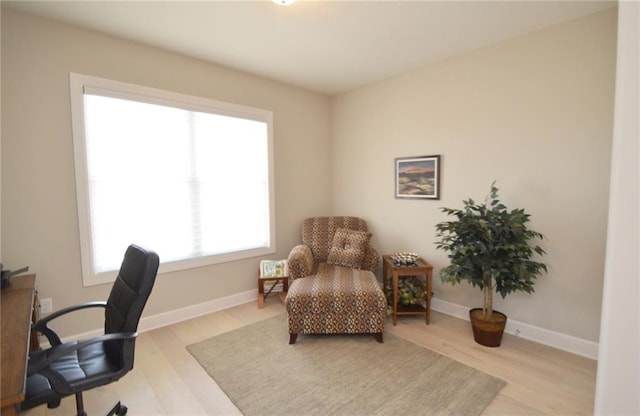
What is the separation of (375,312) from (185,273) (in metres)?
1.86

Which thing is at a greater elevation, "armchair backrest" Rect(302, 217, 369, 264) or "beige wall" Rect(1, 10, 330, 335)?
"beige wall" Rect(1, 10, 330, 335)

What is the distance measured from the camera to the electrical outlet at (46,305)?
2.22 metres

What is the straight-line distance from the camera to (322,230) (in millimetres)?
3504

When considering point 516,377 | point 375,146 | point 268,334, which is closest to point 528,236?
point 516,377

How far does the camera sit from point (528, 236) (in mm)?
2281

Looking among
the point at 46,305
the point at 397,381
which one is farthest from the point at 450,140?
the point at 46,305

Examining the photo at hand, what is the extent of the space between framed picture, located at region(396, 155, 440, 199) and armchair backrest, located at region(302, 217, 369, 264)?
0.61 m

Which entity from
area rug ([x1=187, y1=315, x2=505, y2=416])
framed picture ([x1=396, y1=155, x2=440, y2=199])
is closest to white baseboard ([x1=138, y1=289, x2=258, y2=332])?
area rug ([x1=187, y1=315, x2=505, y2=416])

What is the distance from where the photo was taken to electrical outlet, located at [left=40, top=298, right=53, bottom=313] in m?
2.22

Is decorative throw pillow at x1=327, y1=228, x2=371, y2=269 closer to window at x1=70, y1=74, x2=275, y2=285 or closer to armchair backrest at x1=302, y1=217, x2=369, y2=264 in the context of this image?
armchair backrest at x1=302, y1=217, x2=369, y2=264

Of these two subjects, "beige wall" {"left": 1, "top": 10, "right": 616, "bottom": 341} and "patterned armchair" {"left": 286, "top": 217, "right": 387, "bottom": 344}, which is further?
"patterned armchair" {"left": 286, "top": 217, "right": 387, "bottom": 344}

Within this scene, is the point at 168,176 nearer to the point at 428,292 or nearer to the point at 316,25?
the point at 316,25

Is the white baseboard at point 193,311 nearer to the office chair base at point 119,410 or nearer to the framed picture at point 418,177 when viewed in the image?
the office chair base at point 119,410

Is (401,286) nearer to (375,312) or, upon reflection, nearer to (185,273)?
(375,312)
